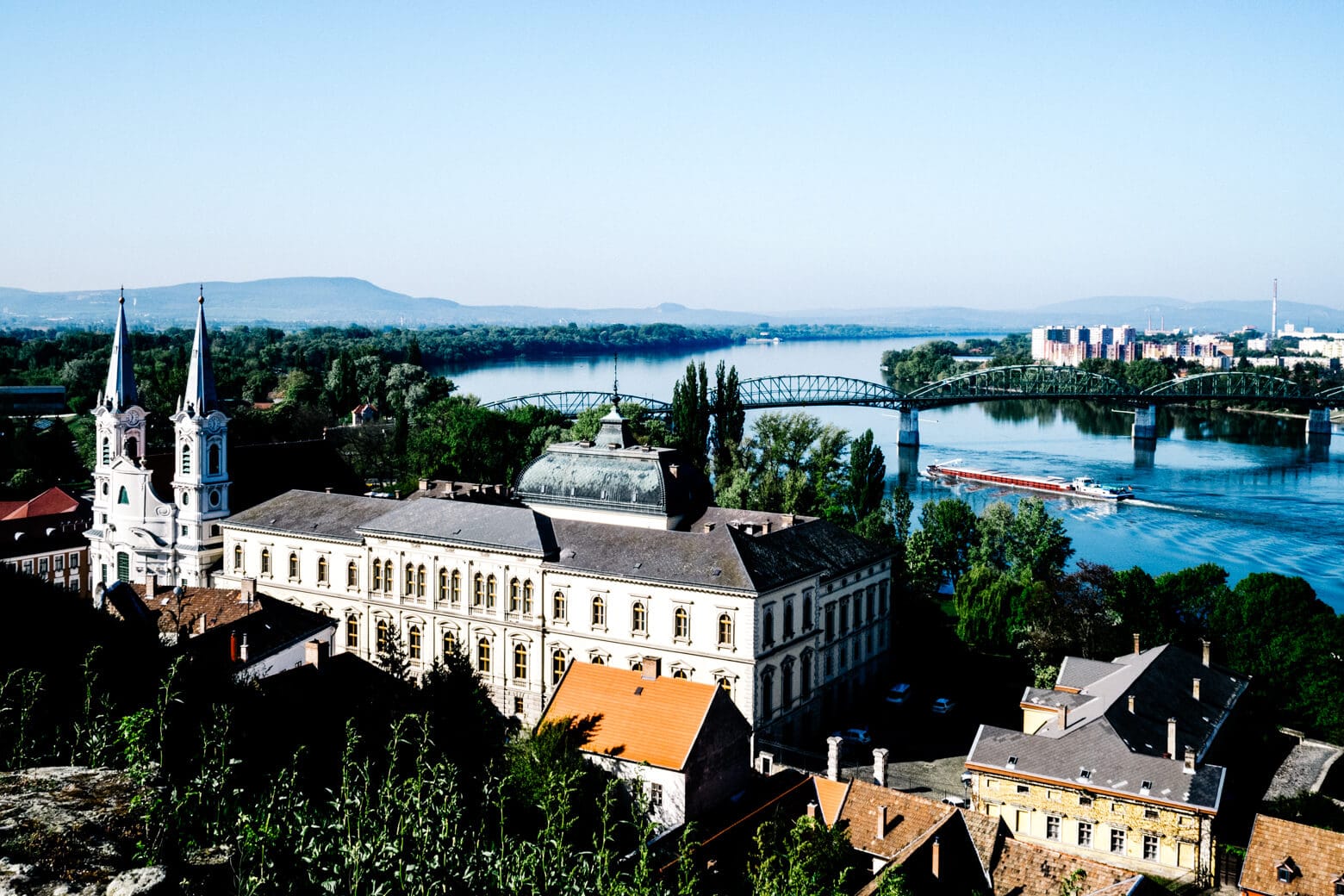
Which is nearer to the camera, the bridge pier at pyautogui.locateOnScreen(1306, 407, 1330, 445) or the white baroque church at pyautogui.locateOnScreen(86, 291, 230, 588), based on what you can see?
the white baroque church at pyautogui.locateOnScreen(86, 291, 230, 588)

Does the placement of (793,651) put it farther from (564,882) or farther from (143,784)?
(143,784)

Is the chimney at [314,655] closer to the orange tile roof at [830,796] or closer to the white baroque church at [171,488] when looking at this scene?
the orange tile roof at [830,796]

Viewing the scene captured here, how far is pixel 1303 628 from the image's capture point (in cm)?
3741

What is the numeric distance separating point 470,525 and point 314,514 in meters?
7.65

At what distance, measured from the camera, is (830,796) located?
79.7 feet

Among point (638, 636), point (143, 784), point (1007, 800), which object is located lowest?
point (1007, 800)

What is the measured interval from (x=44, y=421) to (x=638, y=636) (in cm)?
7617

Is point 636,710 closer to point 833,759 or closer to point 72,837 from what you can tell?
point 833,759

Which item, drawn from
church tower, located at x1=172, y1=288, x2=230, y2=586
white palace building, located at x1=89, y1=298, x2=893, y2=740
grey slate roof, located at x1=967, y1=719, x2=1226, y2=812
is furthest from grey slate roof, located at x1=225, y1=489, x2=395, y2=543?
grey slate roof, located at x1=967, y1=719, x2=1226, y2=812

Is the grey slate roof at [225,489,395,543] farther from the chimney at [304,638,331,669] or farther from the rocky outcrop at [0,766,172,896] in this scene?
the rocky outcrop at [0,766,172,896]

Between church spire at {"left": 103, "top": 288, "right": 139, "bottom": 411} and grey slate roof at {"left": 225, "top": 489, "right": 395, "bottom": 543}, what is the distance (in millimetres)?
7110

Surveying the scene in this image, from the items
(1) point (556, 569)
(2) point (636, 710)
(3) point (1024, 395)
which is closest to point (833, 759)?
(2) point (636, 710)

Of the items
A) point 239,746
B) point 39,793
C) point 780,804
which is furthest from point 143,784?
point 780,804

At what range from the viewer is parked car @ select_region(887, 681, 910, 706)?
3778cm
